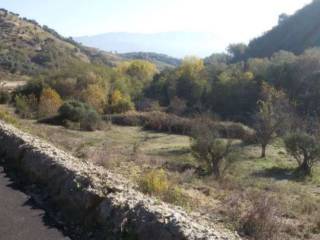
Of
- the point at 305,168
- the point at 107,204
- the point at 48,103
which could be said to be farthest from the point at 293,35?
the point at 107,204

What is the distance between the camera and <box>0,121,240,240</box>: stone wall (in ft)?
27.6

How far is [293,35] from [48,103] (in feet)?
326

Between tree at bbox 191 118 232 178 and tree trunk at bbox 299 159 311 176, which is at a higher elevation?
tree at bbox 191 118 232 178

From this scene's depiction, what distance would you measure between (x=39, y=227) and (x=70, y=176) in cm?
191

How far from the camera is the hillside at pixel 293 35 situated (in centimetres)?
13262

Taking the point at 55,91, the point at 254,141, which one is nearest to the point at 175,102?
the point at 55,91

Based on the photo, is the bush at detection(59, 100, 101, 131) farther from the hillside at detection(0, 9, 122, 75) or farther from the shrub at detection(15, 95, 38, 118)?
the hillside at detection(0, 9, 122, 75)

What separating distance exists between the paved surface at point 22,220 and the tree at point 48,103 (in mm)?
43752

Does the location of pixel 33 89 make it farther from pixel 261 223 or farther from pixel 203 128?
pixel 261 223

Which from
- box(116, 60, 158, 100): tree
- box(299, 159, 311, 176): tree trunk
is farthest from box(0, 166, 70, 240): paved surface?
Answer: box(116, 60, 158, 100): tree

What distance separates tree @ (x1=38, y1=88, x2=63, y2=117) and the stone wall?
42.4 m

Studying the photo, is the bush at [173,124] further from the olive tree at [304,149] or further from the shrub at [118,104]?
the olive tree at [304,149]

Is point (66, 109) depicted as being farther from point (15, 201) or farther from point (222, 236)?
point (222, 236)

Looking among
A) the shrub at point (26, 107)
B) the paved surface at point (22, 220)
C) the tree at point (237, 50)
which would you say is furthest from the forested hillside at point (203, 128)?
the tree at point (237, 50)
